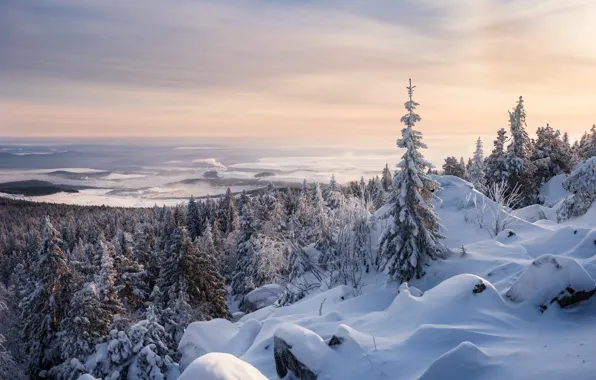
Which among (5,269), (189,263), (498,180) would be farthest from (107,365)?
(5,269)

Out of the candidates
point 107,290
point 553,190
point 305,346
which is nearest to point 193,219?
point 107,290

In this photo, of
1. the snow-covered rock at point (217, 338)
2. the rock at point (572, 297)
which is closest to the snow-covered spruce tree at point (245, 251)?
the snow-covered rock at point (217, 338)

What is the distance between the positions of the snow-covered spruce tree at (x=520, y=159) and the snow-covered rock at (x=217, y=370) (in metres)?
39.4

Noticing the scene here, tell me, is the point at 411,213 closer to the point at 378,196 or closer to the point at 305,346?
the point at 305,346

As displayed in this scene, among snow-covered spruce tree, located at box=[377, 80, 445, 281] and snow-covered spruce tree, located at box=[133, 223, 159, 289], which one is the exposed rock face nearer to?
snow-covered spruce tree, located at box=[377, 80, 445, 281]

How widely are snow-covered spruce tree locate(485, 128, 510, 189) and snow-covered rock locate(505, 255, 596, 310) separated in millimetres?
31657

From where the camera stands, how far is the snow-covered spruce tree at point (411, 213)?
14148 mm

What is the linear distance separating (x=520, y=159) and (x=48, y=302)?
42.1 m

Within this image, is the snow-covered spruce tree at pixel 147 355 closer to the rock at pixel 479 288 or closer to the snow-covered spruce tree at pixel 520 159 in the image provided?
the rock at pixel 479 288

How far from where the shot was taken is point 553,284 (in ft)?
25.8

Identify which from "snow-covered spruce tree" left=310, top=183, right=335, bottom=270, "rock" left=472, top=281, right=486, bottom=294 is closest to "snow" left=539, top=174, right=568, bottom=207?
"snow-covered spruce tree" left=310, top=183, right=335, bottom=270

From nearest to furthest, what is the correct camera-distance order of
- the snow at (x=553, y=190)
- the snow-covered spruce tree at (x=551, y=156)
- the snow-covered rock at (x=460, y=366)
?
the snow-covered rock at (x=460, y=366) → the snow at (x=553, y=190) → the snow-covered spruce tree at (x=551, y=156)

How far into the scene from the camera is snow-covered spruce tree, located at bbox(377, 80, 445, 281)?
557 inches

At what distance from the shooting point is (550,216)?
24.2m
